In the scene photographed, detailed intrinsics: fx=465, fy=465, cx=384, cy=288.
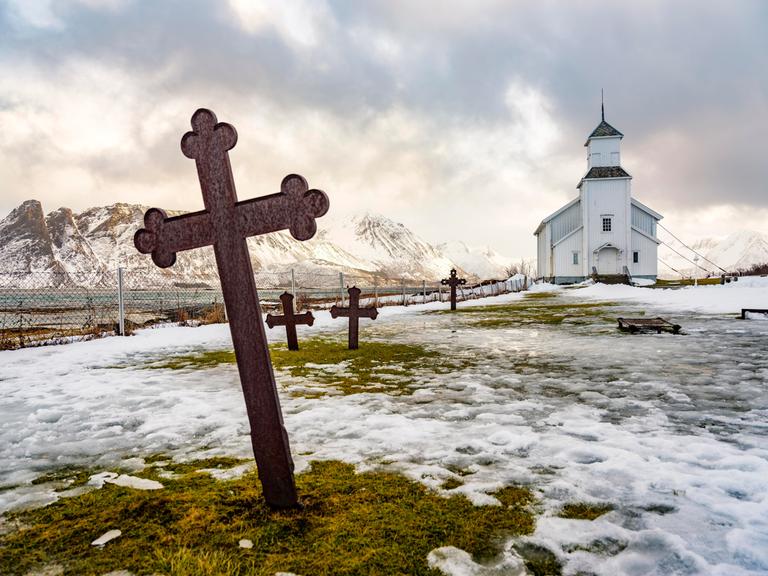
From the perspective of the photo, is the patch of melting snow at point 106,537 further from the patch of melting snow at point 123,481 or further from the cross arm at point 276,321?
the cross arm at point 276,321

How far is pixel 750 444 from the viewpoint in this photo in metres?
3.23

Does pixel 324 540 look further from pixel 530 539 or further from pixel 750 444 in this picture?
pixel 750 444

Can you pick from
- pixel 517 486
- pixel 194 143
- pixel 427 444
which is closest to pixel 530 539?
pixel 517 486

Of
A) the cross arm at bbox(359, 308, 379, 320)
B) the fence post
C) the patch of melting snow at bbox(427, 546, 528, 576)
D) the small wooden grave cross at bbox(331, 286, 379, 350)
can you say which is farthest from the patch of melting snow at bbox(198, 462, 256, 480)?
the fence post

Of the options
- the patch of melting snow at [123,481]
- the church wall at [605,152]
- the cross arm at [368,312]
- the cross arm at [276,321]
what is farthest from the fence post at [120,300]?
the church wall at [605,152]

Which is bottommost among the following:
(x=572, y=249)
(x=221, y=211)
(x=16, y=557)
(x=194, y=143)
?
(x=16, y=557)

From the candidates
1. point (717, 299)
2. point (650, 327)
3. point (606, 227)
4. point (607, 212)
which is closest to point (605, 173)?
point (607, 212)

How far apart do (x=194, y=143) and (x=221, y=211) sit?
1.26 ft

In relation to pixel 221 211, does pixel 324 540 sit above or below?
below

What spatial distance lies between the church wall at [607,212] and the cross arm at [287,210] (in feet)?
146

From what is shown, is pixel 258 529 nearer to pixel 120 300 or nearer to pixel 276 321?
pixel 276 321

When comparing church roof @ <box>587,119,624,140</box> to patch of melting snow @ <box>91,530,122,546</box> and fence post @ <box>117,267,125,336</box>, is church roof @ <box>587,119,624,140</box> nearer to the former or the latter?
fence post @ <box>117,267,125,336</box>

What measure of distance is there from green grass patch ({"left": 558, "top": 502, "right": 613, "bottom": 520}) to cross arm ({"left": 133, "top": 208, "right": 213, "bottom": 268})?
2322 mm

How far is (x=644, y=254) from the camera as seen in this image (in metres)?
42.9
